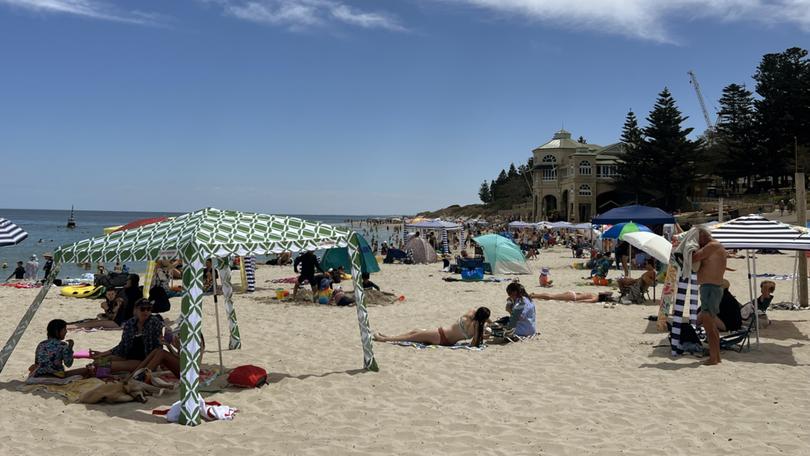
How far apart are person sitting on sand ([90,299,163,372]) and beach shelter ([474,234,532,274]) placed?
550 inches

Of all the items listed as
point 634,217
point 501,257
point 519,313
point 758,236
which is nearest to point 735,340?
point 758,236

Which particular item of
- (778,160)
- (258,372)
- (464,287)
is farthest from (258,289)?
(778,160)

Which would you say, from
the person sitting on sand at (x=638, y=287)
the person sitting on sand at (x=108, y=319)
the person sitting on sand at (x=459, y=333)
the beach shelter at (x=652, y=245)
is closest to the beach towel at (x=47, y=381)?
the person sitting on sand at (x=108, y=319)

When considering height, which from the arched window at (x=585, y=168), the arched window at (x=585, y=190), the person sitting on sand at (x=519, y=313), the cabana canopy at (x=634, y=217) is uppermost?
the arched window at (x=585, y=168)

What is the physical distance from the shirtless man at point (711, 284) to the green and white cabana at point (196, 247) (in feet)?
12.9

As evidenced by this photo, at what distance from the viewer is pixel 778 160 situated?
153 ft

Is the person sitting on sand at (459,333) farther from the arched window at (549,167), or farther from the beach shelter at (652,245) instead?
the arched window at (549,167)

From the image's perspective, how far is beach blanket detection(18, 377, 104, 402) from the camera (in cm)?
608

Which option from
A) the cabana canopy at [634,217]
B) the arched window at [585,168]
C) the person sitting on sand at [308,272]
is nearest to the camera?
the person sitting on sand at [308,272]

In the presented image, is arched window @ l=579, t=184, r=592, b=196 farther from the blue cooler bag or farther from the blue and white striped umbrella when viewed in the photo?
the blue and white striped umbrella

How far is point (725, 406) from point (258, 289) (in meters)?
12.2

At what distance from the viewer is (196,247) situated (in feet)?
18.6

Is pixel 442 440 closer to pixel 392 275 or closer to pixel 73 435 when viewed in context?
pixel 73 435

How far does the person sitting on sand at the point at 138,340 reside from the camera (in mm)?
6609
